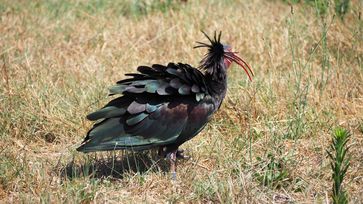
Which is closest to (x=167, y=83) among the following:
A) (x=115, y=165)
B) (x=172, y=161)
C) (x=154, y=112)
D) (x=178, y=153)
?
(x=154, y=112)

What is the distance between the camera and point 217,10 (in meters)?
8.42

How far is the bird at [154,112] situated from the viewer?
4629mm

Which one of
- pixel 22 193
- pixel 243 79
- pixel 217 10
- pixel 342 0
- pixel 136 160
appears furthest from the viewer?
pixel 217 10

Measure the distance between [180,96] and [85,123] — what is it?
51.6 inches

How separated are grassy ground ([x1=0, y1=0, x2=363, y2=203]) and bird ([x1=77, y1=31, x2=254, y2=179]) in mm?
319

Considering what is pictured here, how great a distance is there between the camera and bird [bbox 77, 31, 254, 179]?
182 inches

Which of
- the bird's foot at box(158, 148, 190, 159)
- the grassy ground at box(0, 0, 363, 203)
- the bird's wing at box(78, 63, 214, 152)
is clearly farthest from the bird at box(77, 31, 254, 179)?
the grassy ground at box(0, 0, 363, 203)

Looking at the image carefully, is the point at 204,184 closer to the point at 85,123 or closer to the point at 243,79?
the point at 85,123

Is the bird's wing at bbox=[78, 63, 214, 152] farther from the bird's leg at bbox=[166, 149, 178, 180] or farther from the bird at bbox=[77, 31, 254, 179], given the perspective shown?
the bird's leg at bbox=[166, 149, 178, 180]

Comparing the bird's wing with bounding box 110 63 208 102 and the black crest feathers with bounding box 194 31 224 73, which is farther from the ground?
the black crest feathers with bounding box 194 31 224 73

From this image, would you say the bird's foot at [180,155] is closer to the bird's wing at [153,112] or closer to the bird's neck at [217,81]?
the bird's wing at [153,112]

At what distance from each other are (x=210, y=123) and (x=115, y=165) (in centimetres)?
113

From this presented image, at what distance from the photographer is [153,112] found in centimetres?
468

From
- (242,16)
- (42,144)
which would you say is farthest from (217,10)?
(42,144)
